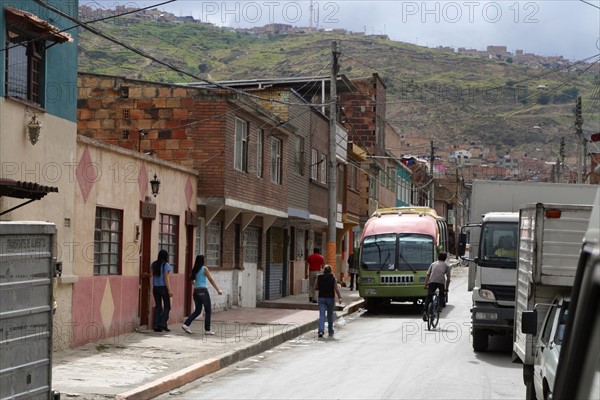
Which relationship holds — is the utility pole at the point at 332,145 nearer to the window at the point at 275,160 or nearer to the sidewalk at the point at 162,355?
the window at the point at 275,160

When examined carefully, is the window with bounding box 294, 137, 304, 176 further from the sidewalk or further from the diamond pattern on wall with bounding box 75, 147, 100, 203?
the diamond pattern on wall with bounding box 75, 147, 100, 203

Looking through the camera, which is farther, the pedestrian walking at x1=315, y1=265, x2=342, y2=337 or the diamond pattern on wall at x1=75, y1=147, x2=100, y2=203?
the pedestrian walking at x1=315, y1=265, x2=342, y2=337

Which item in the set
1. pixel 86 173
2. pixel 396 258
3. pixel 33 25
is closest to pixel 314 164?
pixel 396 258

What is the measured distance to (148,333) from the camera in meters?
21.4

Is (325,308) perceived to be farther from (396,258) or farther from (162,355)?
(396,258)

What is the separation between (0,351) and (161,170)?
1526cm

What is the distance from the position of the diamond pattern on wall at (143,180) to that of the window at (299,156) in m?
13.9

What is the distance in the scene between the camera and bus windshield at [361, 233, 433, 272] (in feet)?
104

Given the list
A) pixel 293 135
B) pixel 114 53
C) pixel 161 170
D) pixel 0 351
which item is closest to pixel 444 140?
pixel 114 53

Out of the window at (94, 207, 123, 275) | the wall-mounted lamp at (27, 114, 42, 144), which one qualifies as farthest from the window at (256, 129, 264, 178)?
the wall-mounted lamp at (27, 114, 42, 144)

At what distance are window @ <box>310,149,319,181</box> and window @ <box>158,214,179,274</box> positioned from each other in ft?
45.6

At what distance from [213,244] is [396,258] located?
243 inches

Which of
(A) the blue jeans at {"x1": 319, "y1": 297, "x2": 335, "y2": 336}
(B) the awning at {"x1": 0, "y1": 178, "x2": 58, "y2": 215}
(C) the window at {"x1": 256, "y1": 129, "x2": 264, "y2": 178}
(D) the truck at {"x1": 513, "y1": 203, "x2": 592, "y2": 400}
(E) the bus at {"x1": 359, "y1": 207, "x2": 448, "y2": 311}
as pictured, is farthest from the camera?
(E) the bus at {"x1": 359, "y1": 207, "x2": 448, "y2": 311}

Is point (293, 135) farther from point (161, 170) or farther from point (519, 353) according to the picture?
point (519, 353)
